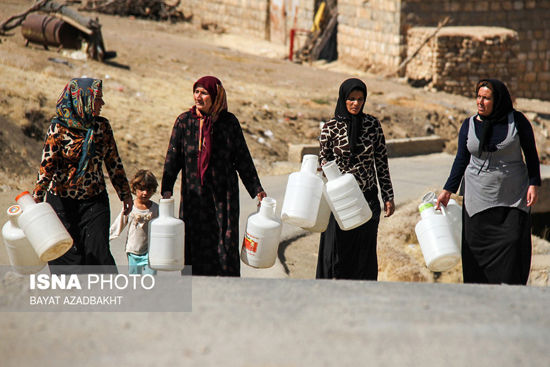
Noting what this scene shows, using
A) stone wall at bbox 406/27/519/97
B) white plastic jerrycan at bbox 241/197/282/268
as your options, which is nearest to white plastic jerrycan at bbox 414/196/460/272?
white plastic jerrycan at bbox 241/197/282/268

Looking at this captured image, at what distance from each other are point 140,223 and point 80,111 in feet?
2.39

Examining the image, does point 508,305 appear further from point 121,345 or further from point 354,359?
point 121,345

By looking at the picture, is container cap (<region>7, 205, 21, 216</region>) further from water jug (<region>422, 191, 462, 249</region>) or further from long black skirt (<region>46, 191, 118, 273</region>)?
water jug (<region>422, 191, 462, 249</region>)

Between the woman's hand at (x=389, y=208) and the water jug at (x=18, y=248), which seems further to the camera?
the woman's hand at (x=389, y=208)

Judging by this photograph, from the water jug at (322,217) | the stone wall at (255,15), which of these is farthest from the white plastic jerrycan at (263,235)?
the stone wall at (255,15)

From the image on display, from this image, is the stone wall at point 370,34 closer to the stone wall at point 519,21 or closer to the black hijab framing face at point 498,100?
the stone wall at point 519,21

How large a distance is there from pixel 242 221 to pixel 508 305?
385 cm

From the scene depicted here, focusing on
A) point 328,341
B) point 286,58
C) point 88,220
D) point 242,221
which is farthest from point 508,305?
point 286,58

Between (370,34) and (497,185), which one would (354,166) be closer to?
(497,185)

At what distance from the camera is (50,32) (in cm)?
1357

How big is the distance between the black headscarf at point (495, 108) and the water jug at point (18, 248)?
2.50 meters

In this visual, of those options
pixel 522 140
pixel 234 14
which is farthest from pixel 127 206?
pixel 234 14

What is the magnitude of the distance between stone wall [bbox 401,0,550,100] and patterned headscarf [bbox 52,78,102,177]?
1406 cm

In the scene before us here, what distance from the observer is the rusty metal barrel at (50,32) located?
44.6ft
